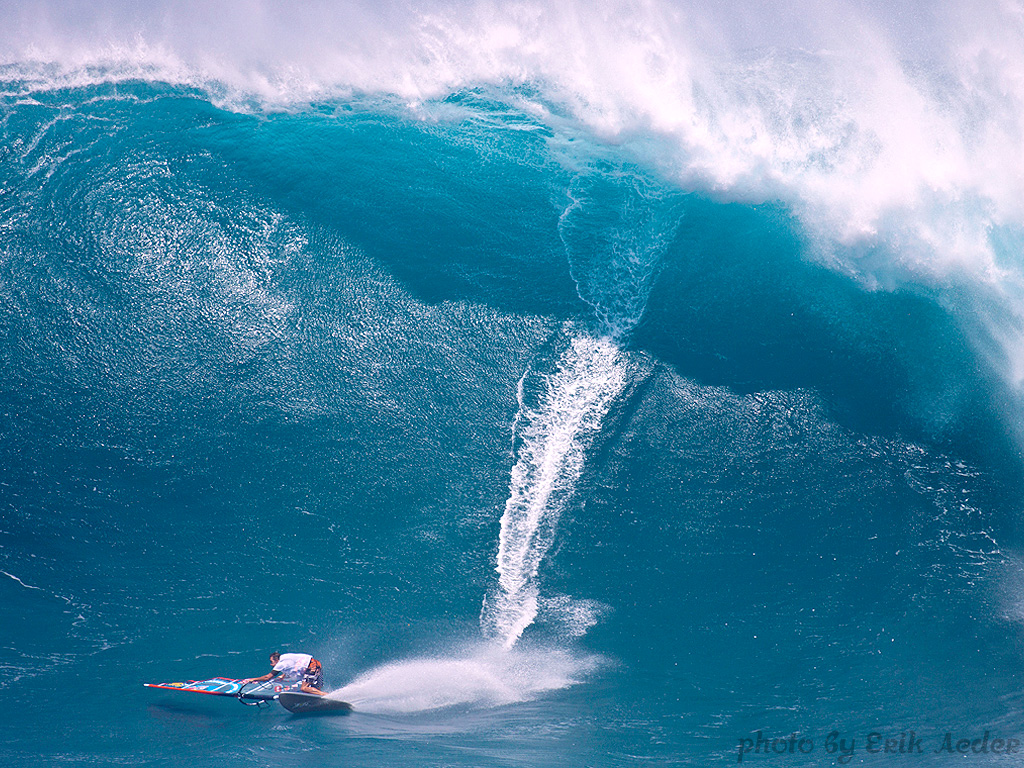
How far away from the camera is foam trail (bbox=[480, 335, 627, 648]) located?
43.8 feet

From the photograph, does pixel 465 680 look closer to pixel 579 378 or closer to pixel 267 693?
pixel 267 693

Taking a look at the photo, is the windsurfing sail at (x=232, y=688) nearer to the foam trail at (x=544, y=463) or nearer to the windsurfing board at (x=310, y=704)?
the windsurfing board at (x=310, y=704)

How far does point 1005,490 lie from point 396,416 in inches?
486

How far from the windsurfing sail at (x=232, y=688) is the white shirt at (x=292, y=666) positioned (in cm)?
20

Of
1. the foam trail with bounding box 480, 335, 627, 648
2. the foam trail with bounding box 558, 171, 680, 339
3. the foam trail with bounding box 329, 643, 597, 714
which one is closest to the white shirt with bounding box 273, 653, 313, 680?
the foam trail with bounding box 329, 643, 597, 714

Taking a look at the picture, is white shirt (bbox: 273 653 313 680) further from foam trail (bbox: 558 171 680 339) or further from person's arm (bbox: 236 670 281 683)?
foam trail (bbox: 558 171 680 339)

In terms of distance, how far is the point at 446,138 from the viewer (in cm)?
1725

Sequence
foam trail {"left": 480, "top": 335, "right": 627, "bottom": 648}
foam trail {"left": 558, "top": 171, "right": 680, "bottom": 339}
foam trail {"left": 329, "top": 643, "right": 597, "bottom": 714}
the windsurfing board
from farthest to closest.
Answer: foam trail {"left": 558, "top": 171, "right": 680, "bottom": 339}
foam trail {"left": 480, "top": 335, "right": 627, "bottom": 648}
foam trail {"left": 329, "top": 643, "right": 597, "bottom": 714}
the windsurfing board

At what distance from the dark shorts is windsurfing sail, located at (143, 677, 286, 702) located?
31 cm

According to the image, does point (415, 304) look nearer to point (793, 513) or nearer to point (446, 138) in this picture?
point (446, 138)

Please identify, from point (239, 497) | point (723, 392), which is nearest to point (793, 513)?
point (723, 392)

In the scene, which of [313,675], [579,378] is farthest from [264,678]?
[579,378]

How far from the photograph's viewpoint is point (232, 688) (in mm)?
12680

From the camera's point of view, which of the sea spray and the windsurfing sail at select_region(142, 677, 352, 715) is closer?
the windsurfing sail at select_region(142, 677, 352, 715)
